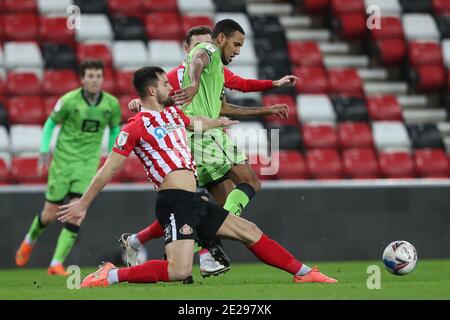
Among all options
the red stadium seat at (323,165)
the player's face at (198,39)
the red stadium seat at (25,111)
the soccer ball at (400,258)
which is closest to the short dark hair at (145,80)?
the player's face at (198,39)

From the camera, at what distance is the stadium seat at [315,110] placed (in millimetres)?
13438

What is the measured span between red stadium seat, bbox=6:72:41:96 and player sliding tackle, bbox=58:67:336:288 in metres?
5.85

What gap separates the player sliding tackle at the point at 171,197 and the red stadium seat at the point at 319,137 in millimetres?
5442

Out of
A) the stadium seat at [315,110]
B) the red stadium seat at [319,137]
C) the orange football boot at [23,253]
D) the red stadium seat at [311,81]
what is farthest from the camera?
the red stadium seat at [311,81]

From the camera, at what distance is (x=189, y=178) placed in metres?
7.50

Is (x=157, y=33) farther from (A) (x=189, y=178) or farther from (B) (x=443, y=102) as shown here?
(A) (x=189, y=178)

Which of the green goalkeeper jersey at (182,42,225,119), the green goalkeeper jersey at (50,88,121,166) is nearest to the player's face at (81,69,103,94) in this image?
the green goalkeeper jersey at (50,88,121,166)

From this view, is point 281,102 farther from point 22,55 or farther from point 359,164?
point 22,55

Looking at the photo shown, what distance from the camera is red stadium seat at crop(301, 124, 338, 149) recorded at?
512 inches

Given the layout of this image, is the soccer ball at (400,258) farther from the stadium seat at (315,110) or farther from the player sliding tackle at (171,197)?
the stadium seat at (315,110)

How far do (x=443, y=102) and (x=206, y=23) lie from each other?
10.8ft

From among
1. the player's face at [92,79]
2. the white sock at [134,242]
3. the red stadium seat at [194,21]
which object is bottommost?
the white sock at [134,242]

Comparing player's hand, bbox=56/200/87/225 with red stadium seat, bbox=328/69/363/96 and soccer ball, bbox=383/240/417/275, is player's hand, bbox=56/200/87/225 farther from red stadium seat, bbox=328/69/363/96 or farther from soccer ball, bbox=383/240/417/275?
red stadium seat, bbox=328/69/363/96
